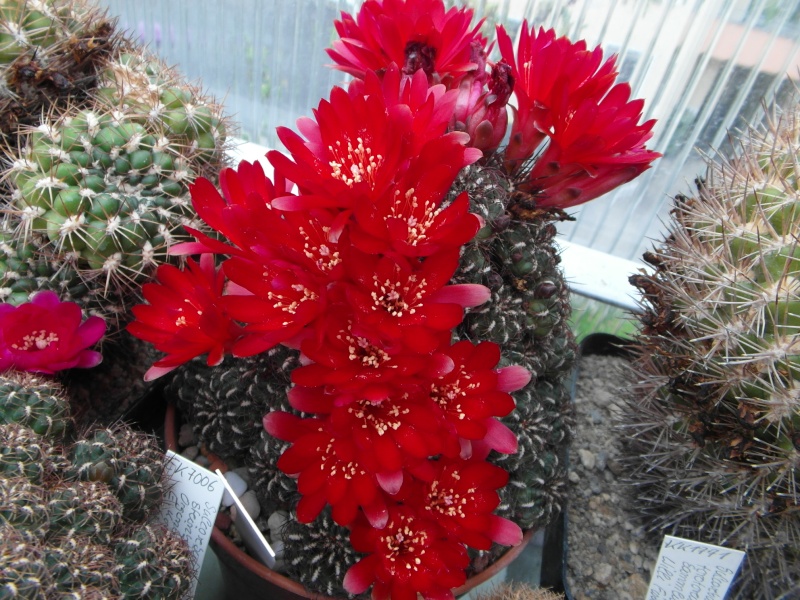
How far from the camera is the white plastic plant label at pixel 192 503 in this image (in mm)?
778

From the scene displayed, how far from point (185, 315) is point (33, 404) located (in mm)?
218

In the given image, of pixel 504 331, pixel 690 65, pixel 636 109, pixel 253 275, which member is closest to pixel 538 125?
pixel 636 109

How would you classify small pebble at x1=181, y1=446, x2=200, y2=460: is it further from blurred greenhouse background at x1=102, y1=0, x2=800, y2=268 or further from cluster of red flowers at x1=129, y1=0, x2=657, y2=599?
blurred greenhouse background at x1=102, y1=0, x2=800, y2=268

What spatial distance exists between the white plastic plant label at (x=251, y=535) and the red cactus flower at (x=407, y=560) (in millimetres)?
148

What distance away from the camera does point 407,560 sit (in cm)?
68

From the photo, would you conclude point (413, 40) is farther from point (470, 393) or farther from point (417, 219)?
point (470, 393)

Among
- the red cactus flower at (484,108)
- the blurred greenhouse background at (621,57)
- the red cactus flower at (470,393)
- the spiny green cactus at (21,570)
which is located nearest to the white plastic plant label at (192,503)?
the spiny green cactus at (21,570)

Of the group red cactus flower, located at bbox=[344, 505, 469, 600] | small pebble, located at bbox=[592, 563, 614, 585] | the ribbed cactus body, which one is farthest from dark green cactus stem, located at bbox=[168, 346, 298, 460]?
small pebble, located at bbox=[592, 563, 614, 585]

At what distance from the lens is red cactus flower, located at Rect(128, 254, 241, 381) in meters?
0.65

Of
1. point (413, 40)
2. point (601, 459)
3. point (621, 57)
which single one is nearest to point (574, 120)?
point (413, 40)

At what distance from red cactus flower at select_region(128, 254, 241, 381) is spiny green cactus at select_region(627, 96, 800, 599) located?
0.60m

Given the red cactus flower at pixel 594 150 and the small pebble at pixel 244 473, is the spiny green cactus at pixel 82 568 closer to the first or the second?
the small pebble at pixel 244 473

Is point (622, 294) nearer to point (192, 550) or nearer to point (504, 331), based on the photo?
point (504, 331)

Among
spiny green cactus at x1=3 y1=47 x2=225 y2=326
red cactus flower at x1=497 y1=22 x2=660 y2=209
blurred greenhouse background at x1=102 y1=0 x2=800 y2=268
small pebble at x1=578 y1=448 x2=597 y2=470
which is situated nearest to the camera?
red cactus flower at x1=497 y1=22 x2=660 y2=209
